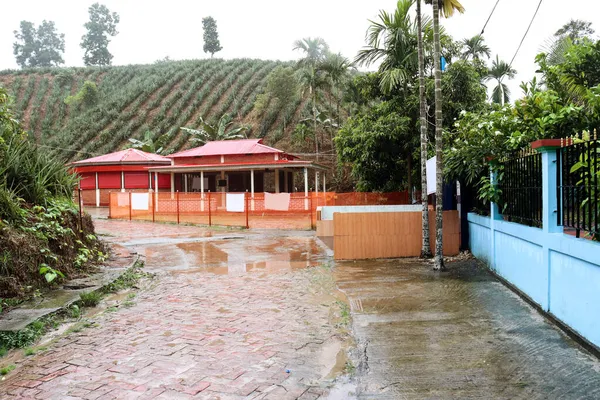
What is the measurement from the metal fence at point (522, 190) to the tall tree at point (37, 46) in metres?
121

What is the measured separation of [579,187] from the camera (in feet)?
16.8

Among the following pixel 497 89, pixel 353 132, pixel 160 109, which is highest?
pixel 160 109

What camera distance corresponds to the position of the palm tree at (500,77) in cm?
3130

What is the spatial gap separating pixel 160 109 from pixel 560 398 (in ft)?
208

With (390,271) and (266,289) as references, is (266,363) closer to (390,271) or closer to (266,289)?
(266,289)

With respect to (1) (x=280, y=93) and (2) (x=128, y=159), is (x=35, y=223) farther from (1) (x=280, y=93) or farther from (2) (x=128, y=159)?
(1) (x=280, y=93)

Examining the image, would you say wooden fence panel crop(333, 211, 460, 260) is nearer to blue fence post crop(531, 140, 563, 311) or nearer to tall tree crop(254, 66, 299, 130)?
blue fence post crop(531, 140, 563, 311)

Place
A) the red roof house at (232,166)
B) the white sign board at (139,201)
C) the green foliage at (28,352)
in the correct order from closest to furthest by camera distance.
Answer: the green foliage at (28,352)
the white sign board at (139,201)
the red roof house at (232,166)

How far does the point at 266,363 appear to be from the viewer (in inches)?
185

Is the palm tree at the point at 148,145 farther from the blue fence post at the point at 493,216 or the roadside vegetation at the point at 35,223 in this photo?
the blue fence post at the point at 493,216

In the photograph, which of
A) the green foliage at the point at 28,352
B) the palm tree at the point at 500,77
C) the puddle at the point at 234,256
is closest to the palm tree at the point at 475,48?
the palm tree at the point at 500,77

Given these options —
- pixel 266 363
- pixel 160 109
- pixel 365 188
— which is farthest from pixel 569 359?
pixel 160 109

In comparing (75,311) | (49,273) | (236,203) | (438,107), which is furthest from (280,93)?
(75,311)

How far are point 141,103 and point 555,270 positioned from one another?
2587 inches
